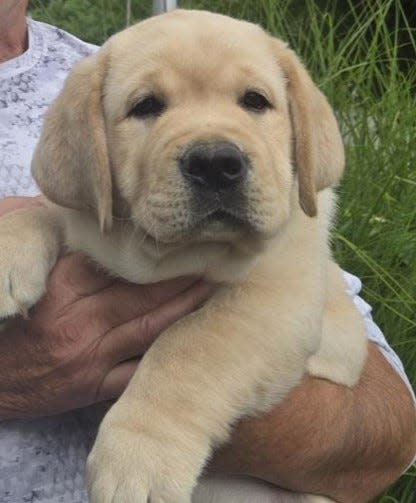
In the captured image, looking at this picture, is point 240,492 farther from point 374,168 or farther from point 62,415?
point 374,168

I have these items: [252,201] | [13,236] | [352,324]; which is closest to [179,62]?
[252,201]

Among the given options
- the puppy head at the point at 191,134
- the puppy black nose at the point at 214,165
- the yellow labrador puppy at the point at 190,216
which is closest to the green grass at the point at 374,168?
the yellow labrador puppy at the point at 190,216

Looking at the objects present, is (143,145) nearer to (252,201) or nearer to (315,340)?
(252,201)

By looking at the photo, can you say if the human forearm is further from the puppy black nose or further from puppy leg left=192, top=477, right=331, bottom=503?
the puppy black nose

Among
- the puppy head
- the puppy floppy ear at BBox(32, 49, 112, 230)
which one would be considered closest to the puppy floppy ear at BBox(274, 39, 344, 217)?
the puppy head

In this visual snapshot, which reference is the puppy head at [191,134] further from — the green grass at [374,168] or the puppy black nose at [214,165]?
the green grass at [374,168]

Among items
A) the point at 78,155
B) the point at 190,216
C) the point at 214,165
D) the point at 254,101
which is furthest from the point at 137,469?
the point at 254,101
